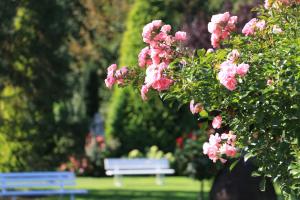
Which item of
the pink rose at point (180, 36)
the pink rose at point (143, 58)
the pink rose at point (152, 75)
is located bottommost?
the pink rose at point (152, 75)

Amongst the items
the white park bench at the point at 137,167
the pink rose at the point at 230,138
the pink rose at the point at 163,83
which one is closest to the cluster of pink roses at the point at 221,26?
the pink rose at the point at 163,83

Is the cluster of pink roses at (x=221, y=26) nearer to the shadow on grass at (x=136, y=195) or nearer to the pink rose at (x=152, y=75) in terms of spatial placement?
the pink rose at (x=152, y=75)

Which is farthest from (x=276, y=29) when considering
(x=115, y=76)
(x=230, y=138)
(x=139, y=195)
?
(x=139, y=195)

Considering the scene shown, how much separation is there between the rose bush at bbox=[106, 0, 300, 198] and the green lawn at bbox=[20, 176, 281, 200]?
31.1 feet

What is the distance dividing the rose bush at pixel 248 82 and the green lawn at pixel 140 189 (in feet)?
31.1

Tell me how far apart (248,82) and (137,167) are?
16004 millimetres

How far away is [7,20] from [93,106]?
2094 cm

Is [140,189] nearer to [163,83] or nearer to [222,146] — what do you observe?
[222,146]

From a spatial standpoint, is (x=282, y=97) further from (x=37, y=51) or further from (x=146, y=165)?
(x=146, y=165)

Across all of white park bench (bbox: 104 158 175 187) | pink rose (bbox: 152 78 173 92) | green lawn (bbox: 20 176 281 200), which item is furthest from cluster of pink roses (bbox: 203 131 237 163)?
white park bench (bbox: 104 158 175 187)

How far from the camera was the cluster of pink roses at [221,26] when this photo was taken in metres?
5.83

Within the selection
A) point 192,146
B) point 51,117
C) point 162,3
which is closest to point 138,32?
point 162,3

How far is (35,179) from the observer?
46.0 ft

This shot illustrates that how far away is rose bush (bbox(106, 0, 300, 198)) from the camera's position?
16.9 ft
